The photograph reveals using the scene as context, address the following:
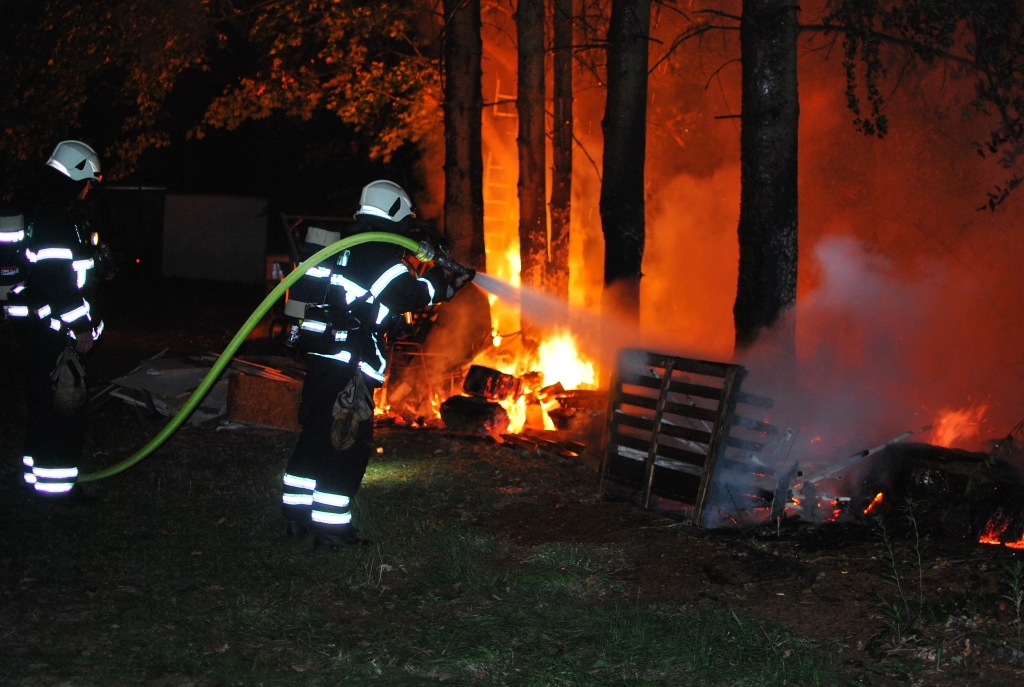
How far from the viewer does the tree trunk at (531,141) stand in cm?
1219

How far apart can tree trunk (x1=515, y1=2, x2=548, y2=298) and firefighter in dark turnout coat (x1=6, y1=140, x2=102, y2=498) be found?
643cm

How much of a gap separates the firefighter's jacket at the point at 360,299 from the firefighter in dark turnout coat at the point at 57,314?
4.89 ft

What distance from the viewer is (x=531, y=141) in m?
12.7

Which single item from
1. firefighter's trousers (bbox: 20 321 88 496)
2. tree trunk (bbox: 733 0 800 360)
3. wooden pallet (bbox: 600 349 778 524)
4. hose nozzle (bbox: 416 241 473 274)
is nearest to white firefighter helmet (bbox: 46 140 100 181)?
firefighter's trousers (bbox: 20 321 88 496)

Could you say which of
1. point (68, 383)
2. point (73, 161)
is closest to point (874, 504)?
point (68, 383)

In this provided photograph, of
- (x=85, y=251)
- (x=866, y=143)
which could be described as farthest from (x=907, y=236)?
(x=85, y=251)

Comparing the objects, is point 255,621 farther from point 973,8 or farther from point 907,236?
point 907,236

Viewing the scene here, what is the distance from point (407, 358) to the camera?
1251 centimetres

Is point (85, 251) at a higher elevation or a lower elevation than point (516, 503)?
higher

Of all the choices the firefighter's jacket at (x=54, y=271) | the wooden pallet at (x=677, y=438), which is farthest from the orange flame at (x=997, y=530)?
the firefighter's jacket at (x=54, y=271)

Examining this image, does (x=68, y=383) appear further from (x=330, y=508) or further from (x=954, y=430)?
(x=954, y=430)

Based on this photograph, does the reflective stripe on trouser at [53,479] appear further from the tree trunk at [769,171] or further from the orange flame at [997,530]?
the orange flame at [997,530]

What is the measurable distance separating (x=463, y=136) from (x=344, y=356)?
6.70 meters

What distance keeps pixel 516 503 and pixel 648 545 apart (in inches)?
54.9
